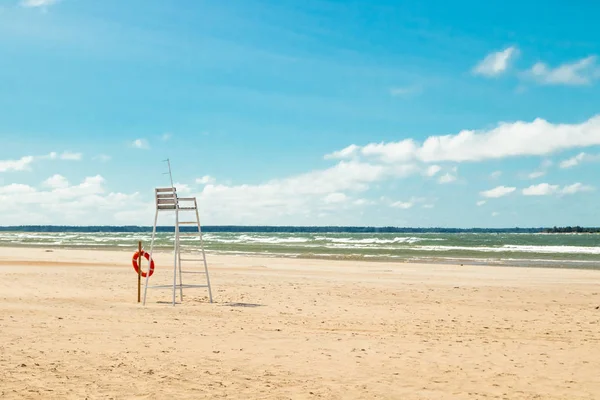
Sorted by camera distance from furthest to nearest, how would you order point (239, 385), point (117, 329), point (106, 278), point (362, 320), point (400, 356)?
point (106, 278) → point (362, 320) → point (117, 329) → point (400, 356) → point (239, 385)

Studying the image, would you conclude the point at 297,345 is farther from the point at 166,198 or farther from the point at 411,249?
the point at 411,249

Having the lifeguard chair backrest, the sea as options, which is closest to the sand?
the lifeguard chair backrest

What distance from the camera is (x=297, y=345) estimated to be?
30.6 feet

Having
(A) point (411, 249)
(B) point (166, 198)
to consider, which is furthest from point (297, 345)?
(A) point (411, 249)

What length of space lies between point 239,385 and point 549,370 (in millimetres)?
4099

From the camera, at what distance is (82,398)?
623cm

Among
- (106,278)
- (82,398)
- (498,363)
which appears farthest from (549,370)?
(106,278)

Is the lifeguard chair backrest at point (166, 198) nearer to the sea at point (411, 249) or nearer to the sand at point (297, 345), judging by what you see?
the sand at point (297, 345)

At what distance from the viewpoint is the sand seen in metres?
6.84

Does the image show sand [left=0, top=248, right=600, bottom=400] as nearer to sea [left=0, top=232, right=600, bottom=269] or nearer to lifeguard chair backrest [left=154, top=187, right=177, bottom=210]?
lifeguard chair backrest [left=154, top=187, right=177, bottom=210]

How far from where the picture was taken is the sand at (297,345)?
6836mm

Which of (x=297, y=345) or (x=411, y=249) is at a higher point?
(x=297, y=345)

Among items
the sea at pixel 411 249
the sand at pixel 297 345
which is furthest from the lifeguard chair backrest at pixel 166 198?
the sea at pixel 411 249

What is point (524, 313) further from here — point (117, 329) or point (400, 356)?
point (117, 329)
